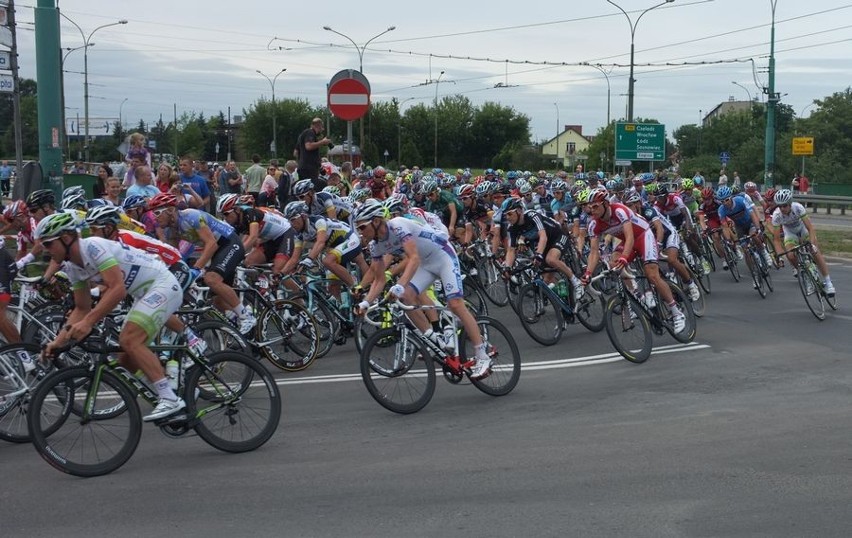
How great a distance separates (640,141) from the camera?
45281mm

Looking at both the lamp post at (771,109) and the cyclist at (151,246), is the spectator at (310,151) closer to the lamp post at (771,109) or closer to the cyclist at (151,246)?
the cyclist at (151,246)

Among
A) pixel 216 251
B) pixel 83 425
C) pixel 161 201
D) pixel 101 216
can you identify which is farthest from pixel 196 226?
pixel 83 425

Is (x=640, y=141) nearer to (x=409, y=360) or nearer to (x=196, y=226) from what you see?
(x=196, y=226)

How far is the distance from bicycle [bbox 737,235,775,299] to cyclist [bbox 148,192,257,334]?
30.5ft

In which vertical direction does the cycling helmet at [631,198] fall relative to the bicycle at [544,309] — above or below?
above

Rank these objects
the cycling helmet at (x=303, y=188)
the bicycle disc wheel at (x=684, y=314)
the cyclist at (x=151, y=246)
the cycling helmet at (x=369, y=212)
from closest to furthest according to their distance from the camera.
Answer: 1. the cyclist at (x=151, y=246)
2. the cycling helmet at (x=369, y=212)
3. the bicycle disc wheel at (x=684, y=314)
4. the cycling helmet at (x=303, y=188)

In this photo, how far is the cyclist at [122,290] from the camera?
22.0 ft

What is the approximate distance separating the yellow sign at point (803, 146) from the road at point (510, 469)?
62.8 m

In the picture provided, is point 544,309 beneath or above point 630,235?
beneath

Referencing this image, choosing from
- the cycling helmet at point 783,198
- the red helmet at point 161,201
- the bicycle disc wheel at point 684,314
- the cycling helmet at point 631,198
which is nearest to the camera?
the red helmet at point 161,201

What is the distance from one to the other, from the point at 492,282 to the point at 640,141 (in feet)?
105

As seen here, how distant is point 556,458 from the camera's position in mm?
6984

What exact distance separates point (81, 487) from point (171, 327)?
1.84m

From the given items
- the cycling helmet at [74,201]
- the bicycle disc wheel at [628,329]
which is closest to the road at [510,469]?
the bicycle disc wheel at [628,329]
